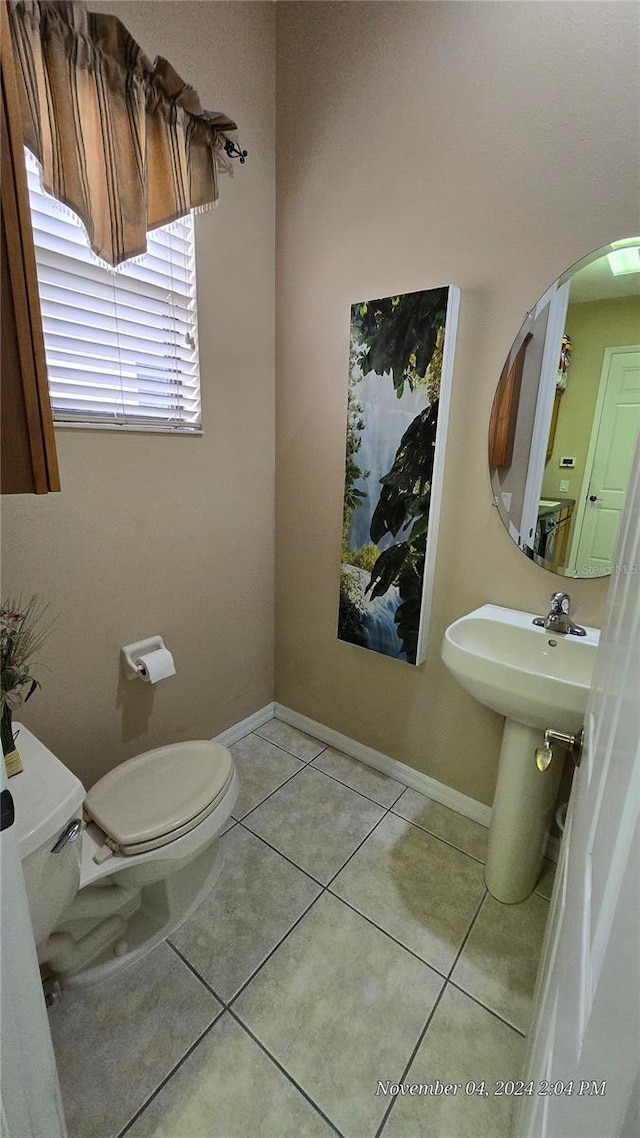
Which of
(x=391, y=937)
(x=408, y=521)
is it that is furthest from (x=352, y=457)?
(x=391, y=937)

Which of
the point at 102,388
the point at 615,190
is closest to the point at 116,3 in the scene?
the point at 102,388

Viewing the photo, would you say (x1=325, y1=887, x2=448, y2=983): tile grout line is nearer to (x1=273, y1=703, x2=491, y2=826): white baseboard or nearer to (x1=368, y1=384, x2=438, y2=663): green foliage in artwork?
(x1=273, y1=703, x2=491, y2=826): white baseboard

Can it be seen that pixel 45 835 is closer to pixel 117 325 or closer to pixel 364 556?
pixel 364 556

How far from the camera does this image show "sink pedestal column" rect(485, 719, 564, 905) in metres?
1.26

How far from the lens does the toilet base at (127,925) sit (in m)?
1.11

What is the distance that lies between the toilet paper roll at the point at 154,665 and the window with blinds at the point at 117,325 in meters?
0.78

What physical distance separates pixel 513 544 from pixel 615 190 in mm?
940

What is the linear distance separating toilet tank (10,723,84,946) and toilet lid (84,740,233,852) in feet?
0.59

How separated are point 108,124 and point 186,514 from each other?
1.11m

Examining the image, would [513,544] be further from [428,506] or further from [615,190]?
[615,190]

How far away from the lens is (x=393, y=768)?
186 cm

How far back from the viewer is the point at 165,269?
142 centimetres

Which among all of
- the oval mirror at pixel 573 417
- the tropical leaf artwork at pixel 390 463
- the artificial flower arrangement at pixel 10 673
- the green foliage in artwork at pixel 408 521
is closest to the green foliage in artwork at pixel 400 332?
the tropical leaf artwork at pixel 390 463

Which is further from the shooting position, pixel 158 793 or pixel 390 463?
pixel 390 463
